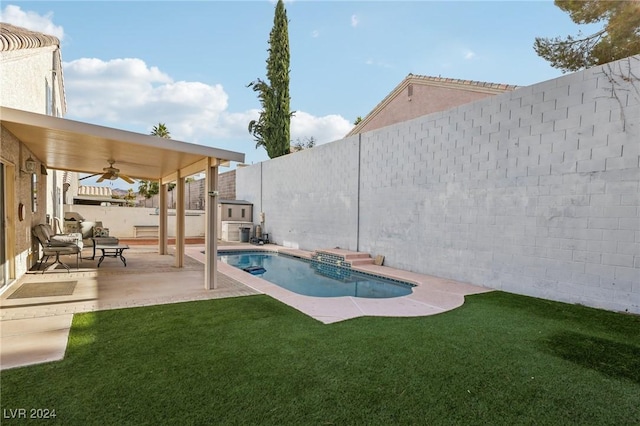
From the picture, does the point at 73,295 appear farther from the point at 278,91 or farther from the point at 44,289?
the point at 278,91

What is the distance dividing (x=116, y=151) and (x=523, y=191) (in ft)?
28.5

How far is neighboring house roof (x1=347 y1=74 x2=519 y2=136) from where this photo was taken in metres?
13.0

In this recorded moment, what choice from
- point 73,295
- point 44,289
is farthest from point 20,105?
point 73,295

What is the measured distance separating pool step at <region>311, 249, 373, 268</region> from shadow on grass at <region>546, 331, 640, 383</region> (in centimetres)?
648

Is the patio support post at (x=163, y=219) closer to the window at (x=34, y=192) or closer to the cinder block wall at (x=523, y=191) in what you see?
the window at (x=34, y=192)

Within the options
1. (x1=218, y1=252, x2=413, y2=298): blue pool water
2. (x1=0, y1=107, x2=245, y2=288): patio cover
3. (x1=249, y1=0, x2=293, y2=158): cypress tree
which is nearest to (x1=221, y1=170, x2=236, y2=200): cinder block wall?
(x1=249, y1=0, x2=293, y2=158): cypress tree

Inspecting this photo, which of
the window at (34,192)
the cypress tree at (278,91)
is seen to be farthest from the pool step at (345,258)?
the cypress tree at (278,91)

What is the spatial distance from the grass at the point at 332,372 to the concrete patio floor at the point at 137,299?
1.04 feet

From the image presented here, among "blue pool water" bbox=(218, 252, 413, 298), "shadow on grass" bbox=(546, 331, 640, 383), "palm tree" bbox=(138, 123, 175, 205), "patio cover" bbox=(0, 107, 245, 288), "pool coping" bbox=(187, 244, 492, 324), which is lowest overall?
"blue pool water" bbox=(218, 252, 413, 298)

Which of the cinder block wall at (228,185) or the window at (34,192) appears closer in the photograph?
the window at (34,192)

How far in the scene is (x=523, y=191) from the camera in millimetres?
6898

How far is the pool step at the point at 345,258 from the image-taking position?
35.1ft

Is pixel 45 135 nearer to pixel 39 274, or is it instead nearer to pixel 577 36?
pixel 39 274

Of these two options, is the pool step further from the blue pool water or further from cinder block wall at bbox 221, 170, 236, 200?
cinder block wall at bbox 221, 170, 236, 200
